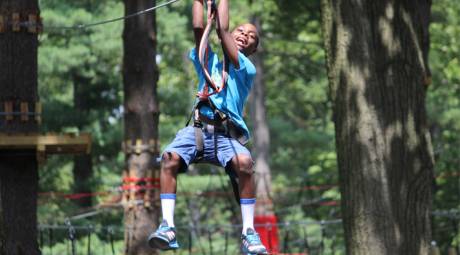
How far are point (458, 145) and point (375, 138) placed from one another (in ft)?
34.9

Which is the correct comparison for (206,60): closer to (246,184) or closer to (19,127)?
(246,184)

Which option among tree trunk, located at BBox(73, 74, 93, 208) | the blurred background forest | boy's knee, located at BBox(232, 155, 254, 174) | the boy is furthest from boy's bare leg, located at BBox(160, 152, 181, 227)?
tree trunk, located at BBox(73, 74, 93, 208)

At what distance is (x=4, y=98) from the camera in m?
9.46

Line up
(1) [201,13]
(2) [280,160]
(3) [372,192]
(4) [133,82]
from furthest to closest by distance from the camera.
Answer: (2) [280,160] < (4) [133,82] < (3) [372,192] < (1) [201,13]

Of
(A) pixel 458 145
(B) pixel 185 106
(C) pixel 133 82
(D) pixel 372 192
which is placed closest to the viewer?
(D) pixel 372 192

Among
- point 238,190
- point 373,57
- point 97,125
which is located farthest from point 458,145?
point 238,190

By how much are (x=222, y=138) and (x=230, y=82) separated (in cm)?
34

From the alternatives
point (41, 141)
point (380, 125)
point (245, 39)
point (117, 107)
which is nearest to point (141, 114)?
point (41, 141)

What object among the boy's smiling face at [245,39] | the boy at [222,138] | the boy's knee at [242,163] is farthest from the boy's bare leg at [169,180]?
the boy's smiling face at [245,39]

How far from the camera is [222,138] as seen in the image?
6195 millimetres

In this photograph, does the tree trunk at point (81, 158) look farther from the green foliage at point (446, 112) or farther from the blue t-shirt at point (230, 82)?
the blue t-shirt at point (230, 82)

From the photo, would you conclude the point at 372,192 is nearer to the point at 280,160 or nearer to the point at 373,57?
the point at 373,57

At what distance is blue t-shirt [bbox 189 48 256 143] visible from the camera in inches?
243

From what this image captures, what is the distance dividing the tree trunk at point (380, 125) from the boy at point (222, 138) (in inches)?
82.9
